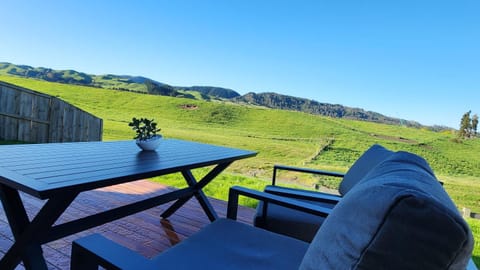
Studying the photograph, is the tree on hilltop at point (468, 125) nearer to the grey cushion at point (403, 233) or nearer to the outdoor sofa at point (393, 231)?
the outdoor sofa at point (393, 231)

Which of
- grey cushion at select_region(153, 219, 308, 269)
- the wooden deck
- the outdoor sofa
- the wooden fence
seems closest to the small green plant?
the wooden deck

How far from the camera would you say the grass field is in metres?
4.95

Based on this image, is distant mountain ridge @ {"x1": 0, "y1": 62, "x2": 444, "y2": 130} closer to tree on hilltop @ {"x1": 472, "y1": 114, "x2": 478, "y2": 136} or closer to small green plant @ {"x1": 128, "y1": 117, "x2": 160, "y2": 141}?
tree on hilltop @ {"x1": 472, "y1": 114, "x2": 478, "y2": 136}

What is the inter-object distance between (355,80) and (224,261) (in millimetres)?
7814

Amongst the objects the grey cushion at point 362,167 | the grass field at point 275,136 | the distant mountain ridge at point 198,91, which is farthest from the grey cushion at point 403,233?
the distant mountain ridge at point 198,91

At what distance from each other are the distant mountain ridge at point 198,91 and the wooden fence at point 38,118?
6524 mm

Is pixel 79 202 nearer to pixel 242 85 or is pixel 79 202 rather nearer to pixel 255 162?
pixel 255 162

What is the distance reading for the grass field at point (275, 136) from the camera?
495 cm

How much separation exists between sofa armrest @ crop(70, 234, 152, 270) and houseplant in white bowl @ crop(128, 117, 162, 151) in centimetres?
113

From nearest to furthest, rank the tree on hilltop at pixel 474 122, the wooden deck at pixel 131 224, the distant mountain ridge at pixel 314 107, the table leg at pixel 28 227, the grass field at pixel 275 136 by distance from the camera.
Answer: the table leg at pixel 28 227, the wooden deck at pixel 131 224, the tree on hilltop at pixel 474 122, the grass field at pixel 275 136, the distant mountain ridge at pixel 314 107

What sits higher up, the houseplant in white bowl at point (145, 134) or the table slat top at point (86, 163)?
the houseplant in white bowl at point (145, 134)

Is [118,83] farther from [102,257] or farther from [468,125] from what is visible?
[102,257]

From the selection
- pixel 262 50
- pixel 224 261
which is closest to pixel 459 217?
pixel 224 261

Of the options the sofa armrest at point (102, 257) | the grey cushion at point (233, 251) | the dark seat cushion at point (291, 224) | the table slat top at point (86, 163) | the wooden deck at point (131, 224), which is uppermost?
the table slat top at point (86, 163)
